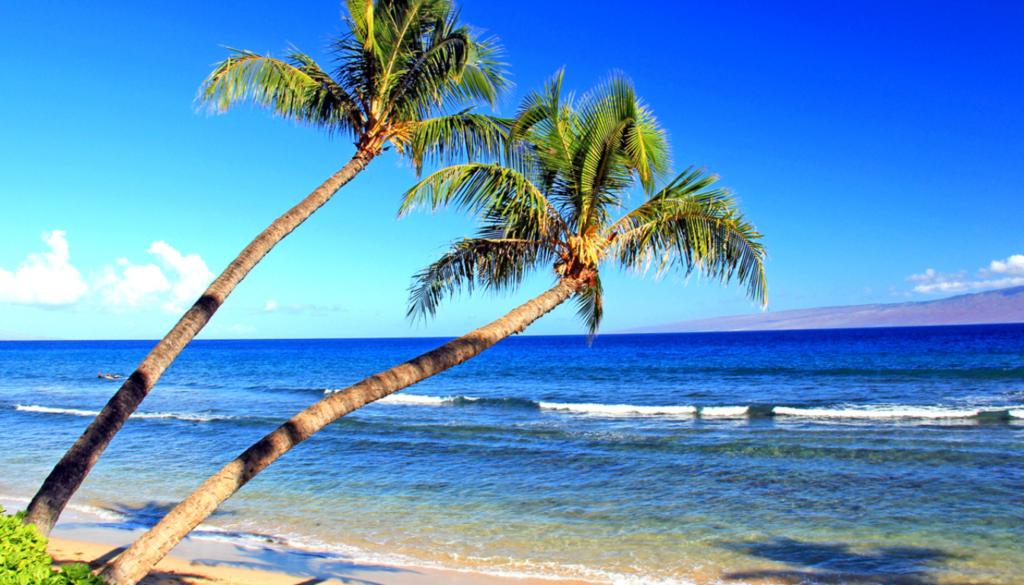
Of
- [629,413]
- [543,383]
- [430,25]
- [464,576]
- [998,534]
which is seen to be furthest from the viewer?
[543,383]

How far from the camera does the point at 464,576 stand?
748cm

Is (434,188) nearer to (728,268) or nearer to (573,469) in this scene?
(728,268)

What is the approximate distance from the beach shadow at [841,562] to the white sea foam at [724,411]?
493 inches

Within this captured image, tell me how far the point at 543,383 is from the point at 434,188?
3018 cm

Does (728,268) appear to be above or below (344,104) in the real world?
below

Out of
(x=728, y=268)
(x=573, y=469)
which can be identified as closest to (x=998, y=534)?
(x=728, y=268)

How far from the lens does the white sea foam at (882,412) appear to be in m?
18.9

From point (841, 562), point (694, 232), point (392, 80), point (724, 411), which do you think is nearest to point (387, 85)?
point (392, 80)

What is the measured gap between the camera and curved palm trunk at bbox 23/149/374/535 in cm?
427

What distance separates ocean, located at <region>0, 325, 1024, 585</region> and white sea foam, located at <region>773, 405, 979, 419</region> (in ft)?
0.30

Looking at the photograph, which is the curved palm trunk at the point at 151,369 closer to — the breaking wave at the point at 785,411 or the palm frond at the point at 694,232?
the palm frond at the point at 694,232

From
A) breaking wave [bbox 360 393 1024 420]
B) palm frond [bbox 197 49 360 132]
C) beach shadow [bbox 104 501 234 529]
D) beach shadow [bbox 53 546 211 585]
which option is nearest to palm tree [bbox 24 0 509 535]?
palm frond [bbox 197 49 360 132]

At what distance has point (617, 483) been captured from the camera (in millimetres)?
11789

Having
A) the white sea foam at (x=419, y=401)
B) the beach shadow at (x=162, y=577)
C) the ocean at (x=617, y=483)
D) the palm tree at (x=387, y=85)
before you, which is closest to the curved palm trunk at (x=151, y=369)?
the palm tree at (x=387, y=85)
